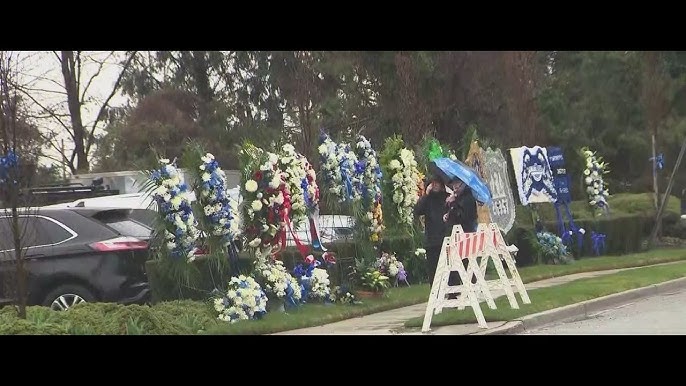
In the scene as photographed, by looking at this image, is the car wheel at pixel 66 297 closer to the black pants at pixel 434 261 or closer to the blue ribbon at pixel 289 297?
the blue ribbon at pixel 289 297

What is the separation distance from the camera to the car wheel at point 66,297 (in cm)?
915

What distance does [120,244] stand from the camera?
9.28 metres

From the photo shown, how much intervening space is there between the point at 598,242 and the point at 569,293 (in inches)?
138

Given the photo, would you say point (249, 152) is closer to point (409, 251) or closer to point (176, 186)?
point (176, 186)

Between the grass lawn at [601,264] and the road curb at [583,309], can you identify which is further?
the grass lawn at [601,264]

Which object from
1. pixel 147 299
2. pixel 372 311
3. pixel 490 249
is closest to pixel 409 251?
pixel 372 311

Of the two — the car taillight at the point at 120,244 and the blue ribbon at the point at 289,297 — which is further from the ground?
the car taillight at the point at 120,244

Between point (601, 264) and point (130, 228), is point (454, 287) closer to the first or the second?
point (130, 228)

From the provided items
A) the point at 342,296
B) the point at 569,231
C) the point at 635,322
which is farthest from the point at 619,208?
the point at 342,296

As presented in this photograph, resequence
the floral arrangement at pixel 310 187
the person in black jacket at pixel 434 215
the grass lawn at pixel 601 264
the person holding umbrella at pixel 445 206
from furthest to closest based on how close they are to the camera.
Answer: the grass lawn at pixel 601 264 → the person in black jacket at pixel 434 215 → the person holding umbrella at pixel 445 206 → the floral arrangement at pixel 310 187

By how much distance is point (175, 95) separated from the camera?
10219 millimetres

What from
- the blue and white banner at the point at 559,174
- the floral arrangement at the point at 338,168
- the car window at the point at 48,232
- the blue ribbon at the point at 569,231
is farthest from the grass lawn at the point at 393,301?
the car window at the point at 48,232

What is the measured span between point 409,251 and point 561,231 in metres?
3.71

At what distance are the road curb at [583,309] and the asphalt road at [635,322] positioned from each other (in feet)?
0.39
